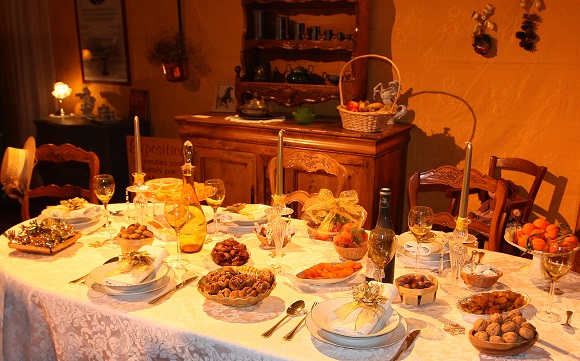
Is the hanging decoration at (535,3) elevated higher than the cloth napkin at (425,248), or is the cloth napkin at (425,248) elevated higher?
the hanging decoration at (535,3)

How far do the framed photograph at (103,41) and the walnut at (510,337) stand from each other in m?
3.89

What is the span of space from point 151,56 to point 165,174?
0.89 meters

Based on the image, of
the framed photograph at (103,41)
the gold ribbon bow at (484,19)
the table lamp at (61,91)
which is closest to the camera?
the gold ribbon bow at (484,19)

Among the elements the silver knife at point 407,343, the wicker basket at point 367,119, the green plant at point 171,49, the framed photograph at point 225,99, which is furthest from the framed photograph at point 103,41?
the silver knife at point 407,343

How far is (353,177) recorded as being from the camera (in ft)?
10.3

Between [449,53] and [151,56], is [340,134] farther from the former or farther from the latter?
[151,56]

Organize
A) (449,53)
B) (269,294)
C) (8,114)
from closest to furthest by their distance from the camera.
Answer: (269,294) → (449,53) → (8,114)

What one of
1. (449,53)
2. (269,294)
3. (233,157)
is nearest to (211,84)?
(233,157)

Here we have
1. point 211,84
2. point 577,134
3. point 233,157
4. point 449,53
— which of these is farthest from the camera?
point 211,84

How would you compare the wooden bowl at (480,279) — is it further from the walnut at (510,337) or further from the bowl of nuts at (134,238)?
the bowl of nuts at (134,238)

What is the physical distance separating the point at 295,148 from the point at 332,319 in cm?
195

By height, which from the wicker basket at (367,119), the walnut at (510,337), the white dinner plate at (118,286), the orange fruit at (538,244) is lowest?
the white dinner plate at (118,286)

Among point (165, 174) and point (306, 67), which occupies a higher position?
point (306, 67)

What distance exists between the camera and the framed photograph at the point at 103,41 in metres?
4.52
